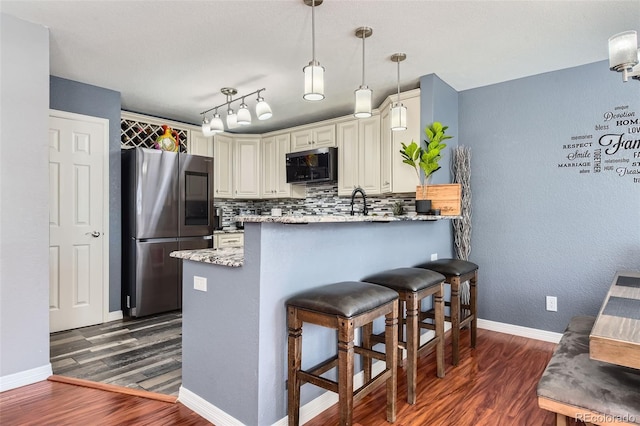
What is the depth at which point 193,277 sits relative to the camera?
2053mm

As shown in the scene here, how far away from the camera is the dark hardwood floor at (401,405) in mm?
1910

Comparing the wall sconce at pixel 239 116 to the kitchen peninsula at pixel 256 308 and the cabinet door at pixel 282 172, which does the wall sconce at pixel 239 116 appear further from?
the cabinet door at pixel 282 172

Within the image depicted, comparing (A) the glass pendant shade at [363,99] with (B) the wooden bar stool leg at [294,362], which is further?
(A) the glass pendant shade at [363,99]

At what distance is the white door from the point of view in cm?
329

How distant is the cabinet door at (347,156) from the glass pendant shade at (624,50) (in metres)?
2.60

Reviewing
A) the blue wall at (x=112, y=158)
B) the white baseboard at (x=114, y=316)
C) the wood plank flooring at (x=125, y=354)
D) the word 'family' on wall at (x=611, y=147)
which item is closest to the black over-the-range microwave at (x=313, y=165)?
the blue wall at (x=112, y=158)

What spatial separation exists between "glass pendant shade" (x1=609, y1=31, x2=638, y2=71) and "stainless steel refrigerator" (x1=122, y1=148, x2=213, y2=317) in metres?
3.77

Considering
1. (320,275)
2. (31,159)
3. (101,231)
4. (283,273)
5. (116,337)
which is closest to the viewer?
(283,273)

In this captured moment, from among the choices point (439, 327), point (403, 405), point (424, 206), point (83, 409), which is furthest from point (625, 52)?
point (83, 409)

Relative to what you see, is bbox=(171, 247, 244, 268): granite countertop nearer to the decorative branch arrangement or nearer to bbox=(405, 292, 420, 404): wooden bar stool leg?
bbox=(405, 292, 420, 404): wooden bar stool leg

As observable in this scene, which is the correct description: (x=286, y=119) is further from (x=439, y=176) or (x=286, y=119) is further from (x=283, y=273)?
(x=283, y=273)

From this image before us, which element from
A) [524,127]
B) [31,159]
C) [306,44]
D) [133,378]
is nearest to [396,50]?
[306,44]

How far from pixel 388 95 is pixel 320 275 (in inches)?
98.8

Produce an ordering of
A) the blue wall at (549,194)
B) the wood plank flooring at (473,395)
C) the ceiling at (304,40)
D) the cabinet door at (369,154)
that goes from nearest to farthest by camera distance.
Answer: the wood plank flooring at (473,395) < the ceiling at (304,40) < the blue wall at (549,194) < the cabinet door at (369,154)
